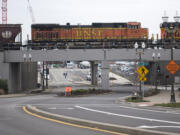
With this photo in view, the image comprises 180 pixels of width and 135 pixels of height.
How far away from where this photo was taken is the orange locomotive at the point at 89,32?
48.3 meters

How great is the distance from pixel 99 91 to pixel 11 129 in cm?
3105

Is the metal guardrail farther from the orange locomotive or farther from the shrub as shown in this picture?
the shrub

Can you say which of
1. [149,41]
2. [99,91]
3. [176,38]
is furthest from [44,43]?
[176,38]

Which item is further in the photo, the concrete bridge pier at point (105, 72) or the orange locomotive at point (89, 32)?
the orange locomotive at point (89, 32)

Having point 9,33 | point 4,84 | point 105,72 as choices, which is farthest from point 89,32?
point 4,84

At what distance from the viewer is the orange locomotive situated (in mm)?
48344

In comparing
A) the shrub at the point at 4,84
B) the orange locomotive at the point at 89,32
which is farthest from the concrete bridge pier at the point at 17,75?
the orange locomotive at the point at 89,32

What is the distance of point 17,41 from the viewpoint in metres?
48.1

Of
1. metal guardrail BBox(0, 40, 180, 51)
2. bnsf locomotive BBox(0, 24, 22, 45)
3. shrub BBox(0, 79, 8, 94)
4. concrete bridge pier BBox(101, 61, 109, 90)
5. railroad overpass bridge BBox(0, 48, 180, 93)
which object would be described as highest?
bnsf locomotive BBox(0, 24, 22, 45)

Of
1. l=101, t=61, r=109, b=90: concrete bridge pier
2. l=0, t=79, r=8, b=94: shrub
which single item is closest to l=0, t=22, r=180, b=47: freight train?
l=101, t=61, r=109, b=90: concrete bridge pier

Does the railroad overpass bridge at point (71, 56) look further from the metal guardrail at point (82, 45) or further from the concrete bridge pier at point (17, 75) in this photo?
the metal guardrail at point (82, 45)

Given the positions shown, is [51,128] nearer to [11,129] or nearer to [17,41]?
[11,129]

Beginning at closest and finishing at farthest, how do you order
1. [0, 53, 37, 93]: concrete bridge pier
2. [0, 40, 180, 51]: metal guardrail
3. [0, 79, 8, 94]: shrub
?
[0, 79, 8, 94]: shrub < [0, 53, 37, 93]: concrete bridge pier < [0, 40, 180, 51]: metal guardrail

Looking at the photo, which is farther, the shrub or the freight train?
the freight train
